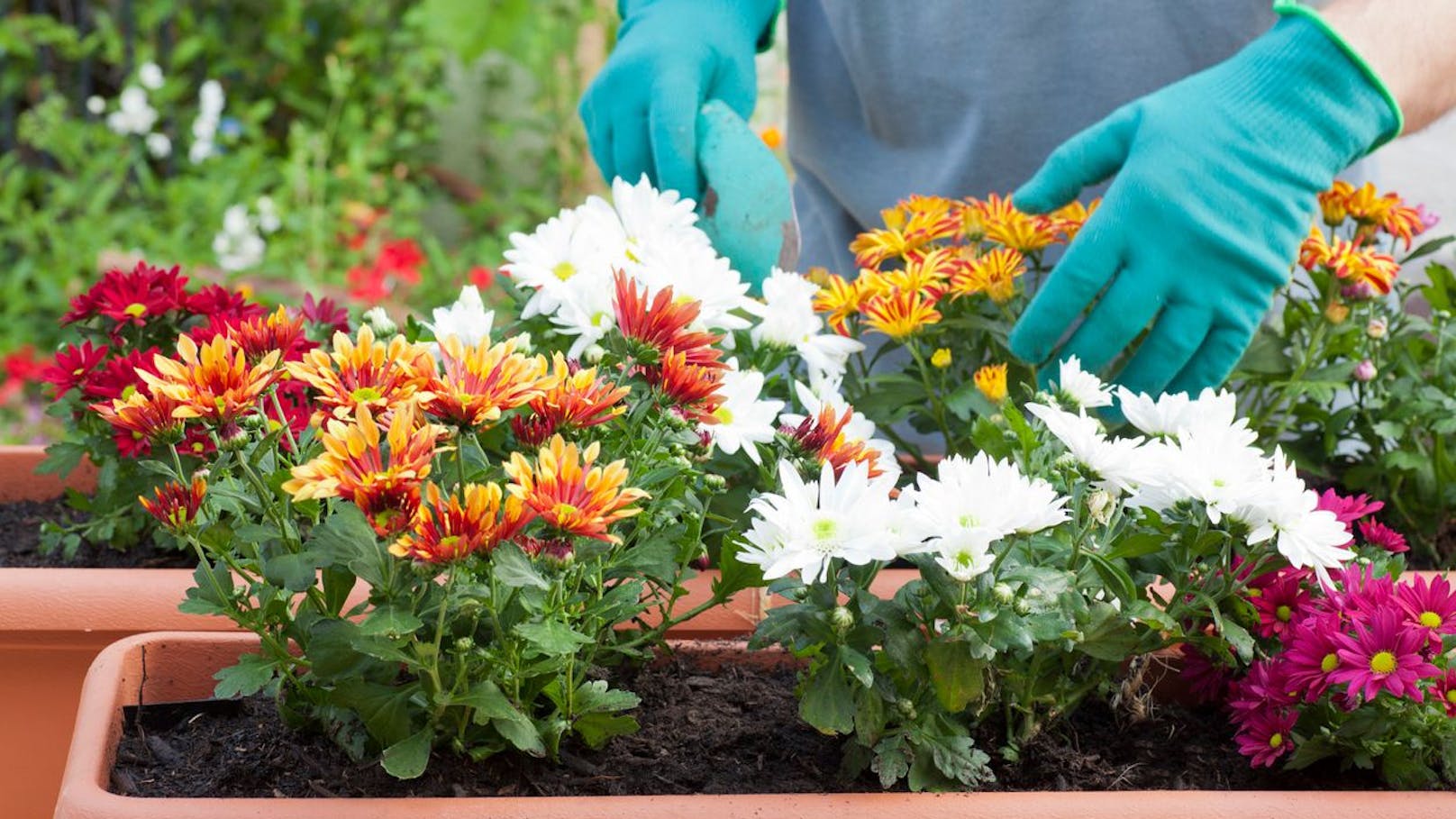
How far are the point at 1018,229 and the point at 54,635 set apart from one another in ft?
2.46

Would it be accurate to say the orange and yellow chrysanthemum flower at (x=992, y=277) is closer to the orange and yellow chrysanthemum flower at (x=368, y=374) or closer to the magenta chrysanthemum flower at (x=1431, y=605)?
the magenta chrysanthemum flower at (x=1431, y=605)

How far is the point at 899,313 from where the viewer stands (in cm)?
103

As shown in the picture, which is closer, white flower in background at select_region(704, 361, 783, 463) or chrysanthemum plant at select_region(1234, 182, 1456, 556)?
white flower in background at select_region(704, 361, 783, 463)

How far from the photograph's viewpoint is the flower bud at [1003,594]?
0.73 m

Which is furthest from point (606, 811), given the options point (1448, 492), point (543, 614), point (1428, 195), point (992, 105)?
point (1428, 195)

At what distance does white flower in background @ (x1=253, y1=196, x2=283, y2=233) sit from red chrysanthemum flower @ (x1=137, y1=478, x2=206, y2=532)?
2.48m

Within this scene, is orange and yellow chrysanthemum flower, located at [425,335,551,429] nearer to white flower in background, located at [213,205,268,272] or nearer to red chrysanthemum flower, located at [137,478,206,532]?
red chrysanthemum flower, located at [137,478,206,532]

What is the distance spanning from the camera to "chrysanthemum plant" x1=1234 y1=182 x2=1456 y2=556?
3.84 ft

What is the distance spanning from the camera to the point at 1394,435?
1192 millimetres

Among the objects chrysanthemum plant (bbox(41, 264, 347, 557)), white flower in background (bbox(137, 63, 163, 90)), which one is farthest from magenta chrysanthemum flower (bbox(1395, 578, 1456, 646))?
white flower in background (bbox(137, 63, 163, 90))

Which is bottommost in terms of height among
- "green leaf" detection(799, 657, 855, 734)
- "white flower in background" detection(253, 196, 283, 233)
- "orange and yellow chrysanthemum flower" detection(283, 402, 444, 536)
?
"white flower in background" detection(253, 196, 283, 233)

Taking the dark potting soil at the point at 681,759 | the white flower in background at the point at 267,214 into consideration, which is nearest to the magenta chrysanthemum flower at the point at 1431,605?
the dark potting soil at the point at 681,759

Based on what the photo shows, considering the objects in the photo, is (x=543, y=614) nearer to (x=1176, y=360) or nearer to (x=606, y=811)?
(x=606, y=811)

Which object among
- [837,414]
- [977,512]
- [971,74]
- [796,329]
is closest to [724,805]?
[977,512]
